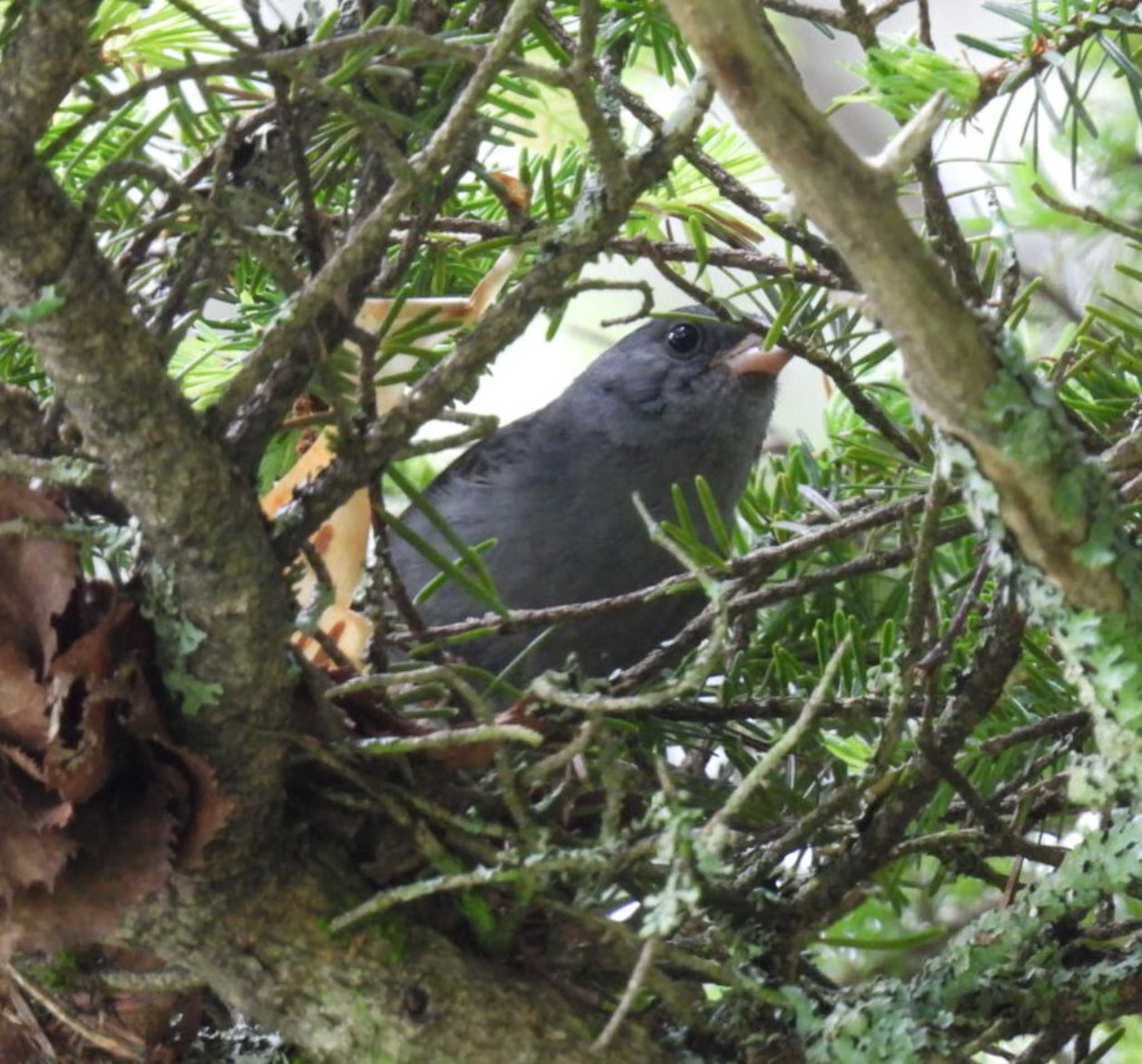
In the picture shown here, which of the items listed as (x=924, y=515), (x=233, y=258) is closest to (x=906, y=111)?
(x=924, y=515)

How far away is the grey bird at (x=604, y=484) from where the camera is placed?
111cm

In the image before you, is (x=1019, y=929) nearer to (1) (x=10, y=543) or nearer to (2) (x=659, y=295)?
(1) (x=10, y=543)

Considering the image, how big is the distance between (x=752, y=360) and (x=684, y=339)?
7 centimetres

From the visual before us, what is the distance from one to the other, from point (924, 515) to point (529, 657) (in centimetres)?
46

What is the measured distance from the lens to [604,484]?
1.24 metres

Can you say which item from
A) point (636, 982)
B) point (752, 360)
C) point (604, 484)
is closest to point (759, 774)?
point (636, 982)

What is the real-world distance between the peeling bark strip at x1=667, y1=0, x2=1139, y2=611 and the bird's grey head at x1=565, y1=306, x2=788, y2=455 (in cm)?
79

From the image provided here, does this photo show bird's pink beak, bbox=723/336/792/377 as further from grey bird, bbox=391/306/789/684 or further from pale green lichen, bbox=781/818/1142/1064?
pale green lichen, bbox=781/818/1142/1064

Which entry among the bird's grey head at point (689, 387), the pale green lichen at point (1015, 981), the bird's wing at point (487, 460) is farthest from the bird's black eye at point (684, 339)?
the pale green lichen at point (1015, 981)

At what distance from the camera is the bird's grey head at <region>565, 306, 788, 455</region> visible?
1.33 metres

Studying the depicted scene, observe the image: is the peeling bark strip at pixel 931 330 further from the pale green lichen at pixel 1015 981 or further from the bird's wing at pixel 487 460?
the bird's wing at pixel 487 460

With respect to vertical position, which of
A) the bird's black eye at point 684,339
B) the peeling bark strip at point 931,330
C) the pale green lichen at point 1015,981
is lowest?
the pale green lichen at point 1015,981

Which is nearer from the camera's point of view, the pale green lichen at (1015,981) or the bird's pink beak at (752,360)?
the pale green lichen at (1015,981)

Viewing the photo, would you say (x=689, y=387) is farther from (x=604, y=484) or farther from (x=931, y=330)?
(x=931, y=330)
